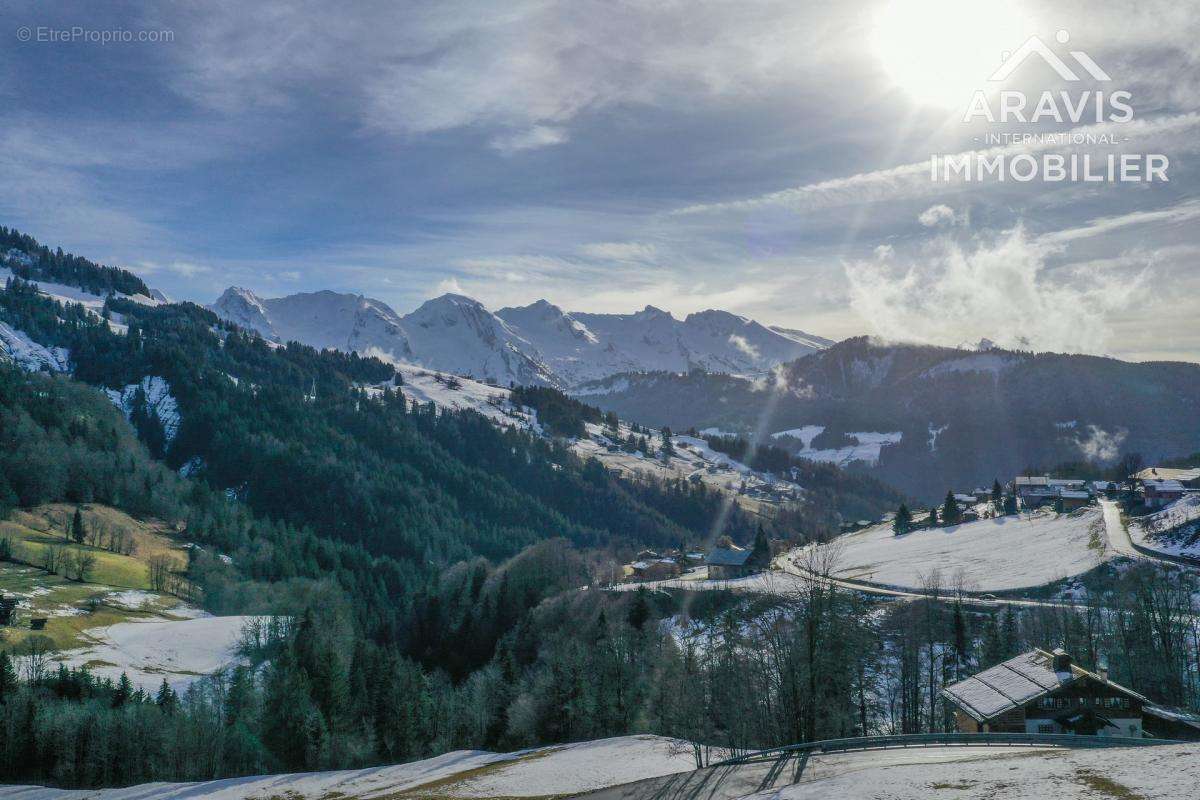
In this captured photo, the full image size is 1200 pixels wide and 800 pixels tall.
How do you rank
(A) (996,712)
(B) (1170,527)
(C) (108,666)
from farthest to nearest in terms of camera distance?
(B) (1170,527) < (C) (108,666) < (A) (996,712)

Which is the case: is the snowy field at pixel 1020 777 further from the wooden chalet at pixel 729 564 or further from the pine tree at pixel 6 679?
the wooden chalet at pixel 729 564

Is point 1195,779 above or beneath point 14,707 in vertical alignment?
above

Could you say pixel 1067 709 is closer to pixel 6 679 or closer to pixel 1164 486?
pixel 6 679

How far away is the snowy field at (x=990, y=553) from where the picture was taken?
11558cm

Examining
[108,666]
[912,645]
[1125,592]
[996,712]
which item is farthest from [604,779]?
[108,666]

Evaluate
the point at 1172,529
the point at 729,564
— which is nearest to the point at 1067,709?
the point at 1172,529

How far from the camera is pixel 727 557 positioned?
161250 mm

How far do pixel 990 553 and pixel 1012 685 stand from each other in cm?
8615

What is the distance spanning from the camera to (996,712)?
52594 millimetres

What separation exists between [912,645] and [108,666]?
336 feet

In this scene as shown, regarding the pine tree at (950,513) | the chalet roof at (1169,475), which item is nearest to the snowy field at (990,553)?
the pine tree at (950,513)

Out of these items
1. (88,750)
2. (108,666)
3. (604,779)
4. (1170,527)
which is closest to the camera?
(604,779)

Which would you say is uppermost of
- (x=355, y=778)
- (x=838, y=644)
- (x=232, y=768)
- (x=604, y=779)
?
(x=838, y=644)

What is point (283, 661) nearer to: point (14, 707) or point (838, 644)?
point (14, 707)
